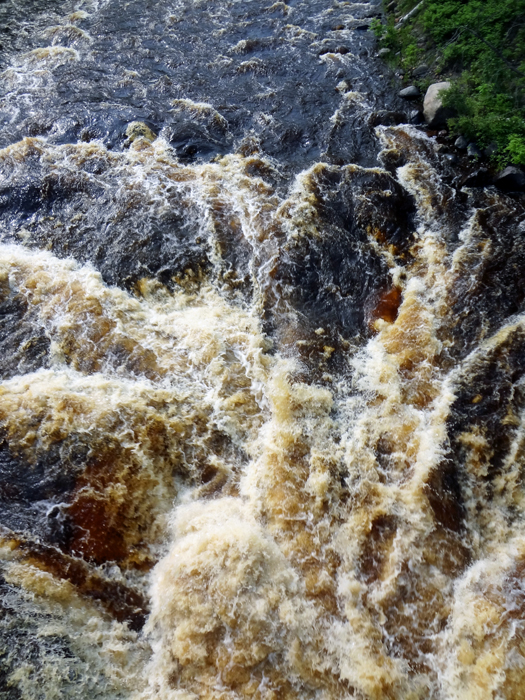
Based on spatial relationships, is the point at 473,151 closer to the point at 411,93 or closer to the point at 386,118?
the point at 386,118

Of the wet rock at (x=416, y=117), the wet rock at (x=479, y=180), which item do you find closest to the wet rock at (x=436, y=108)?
the wet rock at (x=416, y=117)

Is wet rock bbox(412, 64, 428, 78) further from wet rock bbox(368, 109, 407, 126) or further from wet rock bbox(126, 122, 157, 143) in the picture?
wet rock bbox(126, 122, 157, 143)

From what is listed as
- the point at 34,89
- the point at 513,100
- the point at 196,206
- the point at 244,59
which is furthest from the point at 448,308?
the point at 34,89

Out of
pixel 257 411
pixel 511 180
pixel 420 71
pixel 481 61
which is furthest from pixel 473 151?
pixel 257 411

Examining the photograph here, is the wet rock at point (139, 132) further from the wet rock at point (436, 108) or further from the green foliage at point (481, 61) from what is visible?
the green foliage at point (481, 61)

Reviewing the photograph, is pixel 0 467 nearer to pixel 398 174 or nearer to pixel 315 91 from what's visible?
pixel 398 174

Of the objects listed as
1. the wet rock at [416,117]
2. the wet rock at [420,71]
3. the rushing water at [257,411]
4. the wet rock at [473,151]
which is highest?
the wet rock at [420,71]
